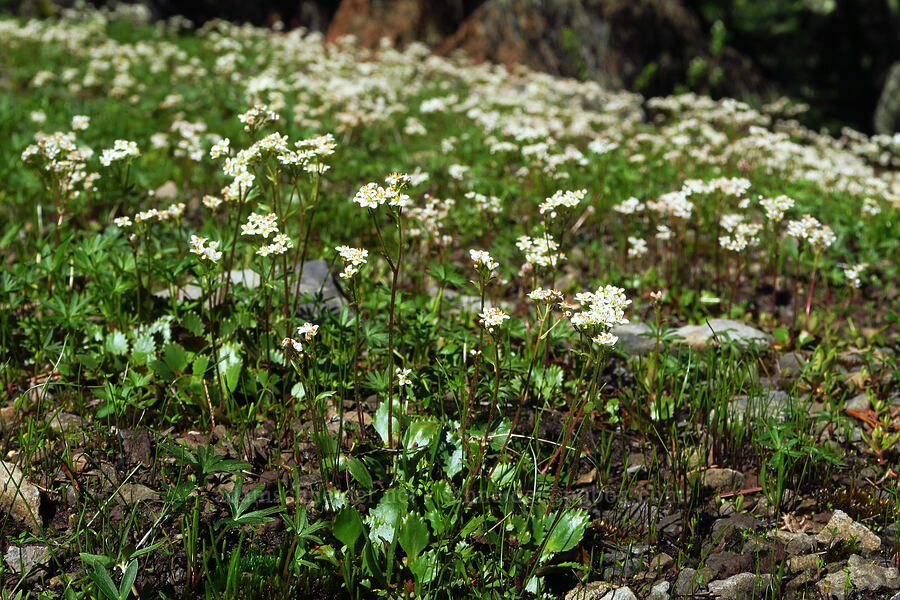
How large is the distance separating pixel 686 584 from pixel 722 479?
657mm

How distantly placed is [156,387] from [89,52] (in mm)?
10252

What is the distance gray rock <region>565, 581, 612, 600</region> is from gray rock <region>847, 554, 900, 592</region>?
0.85 meters

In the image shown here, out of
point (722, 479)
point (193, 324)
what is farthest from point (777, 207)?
point (193, 324)

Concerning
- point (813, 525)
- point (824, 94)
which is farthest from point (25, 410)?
point (824, 94)

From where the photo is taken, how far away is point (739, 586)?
7.80 feet

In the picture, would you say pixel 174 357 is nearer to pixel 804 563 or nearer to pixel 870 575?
pixel 804 563

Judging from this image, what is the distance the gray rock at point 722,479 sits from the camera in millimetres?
2943

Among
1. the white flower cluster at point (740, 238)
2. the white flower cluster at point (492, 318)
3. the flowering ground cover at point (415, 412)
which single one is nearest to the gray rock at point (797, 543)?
the flowering ground cover at point (415, 412)

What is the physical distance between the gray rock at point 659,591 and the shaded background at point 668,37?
1068 cm

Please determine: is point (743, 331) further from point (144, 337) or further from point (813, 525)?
point (144, 337)

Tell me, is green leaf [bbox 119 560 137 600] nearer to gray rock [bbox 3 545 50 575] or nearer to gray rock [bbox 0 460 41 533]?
gray rock [bbox 3 545 50 575]

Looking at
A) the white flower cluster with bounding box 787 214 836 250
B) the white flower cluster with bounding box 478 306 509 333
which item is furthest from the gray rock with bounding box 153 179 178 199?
the white flower cluster with bounding box 787 214 836 250

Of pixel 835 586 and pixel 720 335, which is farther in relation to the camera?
pixel 720 335

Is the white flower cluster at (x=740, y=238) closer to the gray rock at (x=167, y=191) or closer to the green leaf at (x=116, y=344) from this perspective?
the green leaf at (x=116, y=344)
